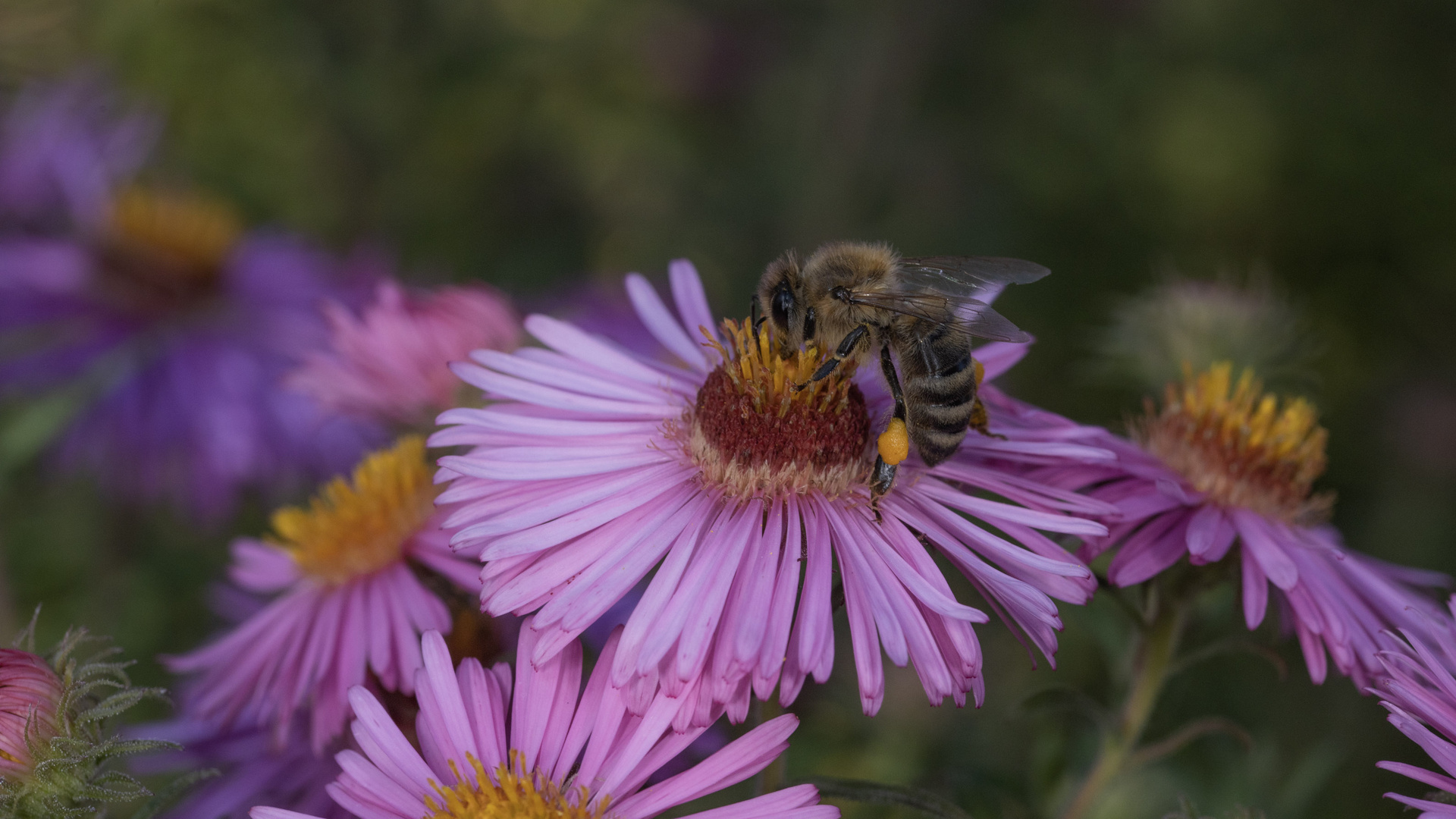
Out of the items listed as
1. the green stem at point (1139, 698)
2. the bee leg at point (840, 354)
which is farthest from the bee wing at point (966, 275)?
the green stem at point (1139, 698)

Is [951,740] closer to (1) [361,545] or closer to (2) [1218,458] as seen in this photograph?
(2) [1218,458]

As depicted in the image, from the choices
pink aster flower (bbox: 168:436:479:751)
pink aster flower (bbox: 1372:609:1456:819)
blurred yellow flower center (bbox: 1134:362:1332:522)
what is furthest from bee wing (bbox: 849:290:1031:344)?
pink aster flower (bbox: 168:436:479:751)

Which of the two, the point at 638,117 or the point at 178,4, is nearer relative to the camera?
the point at 178,4

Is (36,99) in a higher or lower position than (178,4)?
lower

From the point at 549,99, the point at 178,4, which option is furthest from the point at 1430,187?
the point at 178,4

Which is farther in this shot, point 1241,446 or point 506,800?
point 1241,446

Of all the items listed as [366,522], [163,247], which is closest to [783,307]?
[366,522]

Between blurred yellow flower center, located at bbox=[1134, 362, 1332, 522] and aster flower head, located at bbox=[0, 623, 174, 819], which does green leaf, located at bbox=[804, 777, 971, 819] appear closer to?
blurred yellow flower center, located at bbox=[1134, 362, 1332, 522]

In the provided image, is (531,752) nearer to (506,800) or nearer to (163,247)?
(506,800)
